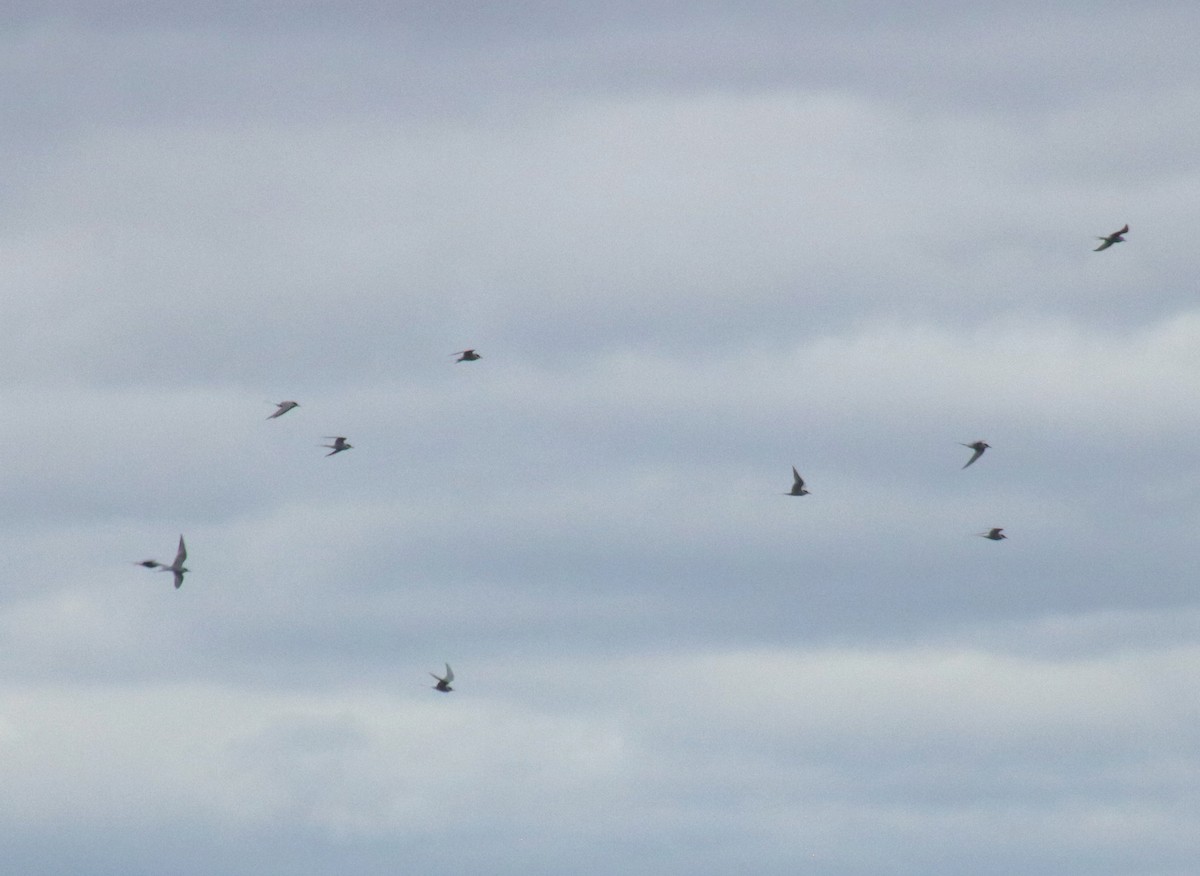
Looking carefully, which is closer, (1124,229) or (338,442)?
(1124,229)

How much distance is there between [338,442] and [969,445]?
3933cm

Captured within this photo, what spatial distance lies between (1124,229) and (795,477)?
2641 centimetres

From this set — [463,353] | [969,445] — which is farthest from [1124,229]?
[463,353]

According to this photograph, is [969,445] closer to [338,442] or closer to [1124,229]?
[1124,229]

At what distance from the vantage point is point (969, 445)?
199500mm

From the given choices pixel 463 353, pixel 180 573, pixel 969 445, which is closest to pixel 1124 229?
pixel 969 445

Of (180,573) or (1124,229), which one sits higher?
(1124,229)

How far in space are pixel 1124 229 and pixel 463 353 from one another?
3996cm

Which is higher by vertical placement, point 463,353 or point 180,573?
point 463,353

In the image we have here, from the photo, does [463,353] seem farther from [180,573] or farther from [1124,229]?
[1124,229]

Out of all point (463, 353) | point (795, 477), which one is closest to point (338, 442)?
point (463, 353)

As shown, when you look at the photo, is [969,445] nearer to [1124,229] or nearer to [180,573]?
[1124,229]

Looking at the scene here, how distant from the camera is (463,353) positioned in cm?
19262

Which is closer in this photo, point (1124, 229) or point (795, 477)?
point (1124, 229)
